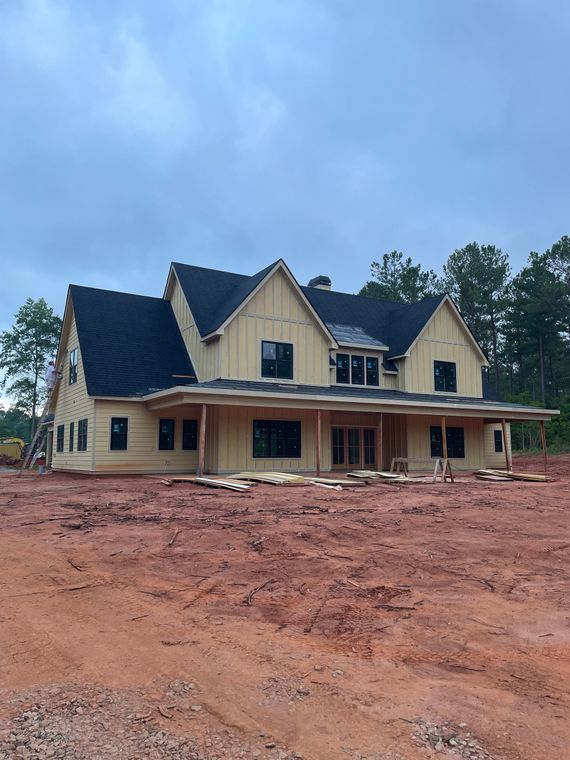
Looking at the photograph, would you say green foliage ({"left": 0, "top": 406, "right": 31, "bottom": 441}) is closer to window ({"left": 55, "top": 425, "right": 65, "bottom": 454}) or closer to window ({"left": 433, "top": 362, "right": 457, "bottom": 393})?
window ({"left": 55, "top": 425, "right": 65, "bottom": 454})

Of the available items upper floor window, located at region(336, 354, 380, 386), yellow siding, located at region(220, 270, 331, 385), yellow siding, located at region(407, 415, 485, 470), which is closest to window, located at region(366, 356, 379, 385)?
upper floor window, located at region(336, 354, 380, 386)

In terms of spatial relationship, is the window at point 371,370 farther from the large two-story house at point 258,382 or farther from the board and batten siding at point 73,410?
the board and batten siding at point 73,410

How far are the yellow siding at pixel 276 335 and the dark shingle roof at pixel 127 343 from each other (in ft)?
8.00

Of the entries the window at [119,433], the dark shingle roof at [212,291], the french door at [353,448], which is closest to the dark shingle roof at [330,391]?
the french door at [353,448]

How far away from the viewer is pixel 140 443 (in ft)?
66.8

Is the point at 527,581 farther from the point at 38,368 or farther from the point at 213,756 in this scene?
the point at 38,368

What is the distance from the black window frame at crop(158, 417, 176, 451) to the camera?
20.7 m

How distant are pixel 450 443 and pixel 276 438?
9.04 m

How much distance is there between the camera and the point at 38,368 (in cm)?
5897

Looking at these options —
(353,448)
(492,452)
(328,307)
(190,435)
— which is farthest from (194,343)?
(492,452)

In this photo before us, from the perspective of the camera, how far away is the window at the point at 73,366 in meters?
23.2

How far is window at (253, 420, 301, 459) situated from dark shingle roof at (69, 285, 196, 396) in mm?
A: 3492

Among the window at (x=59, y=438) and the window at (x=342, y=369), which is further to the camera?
the window at (x=59, y=438)

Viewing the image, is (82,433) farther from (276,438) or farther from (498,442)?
(498,442)
